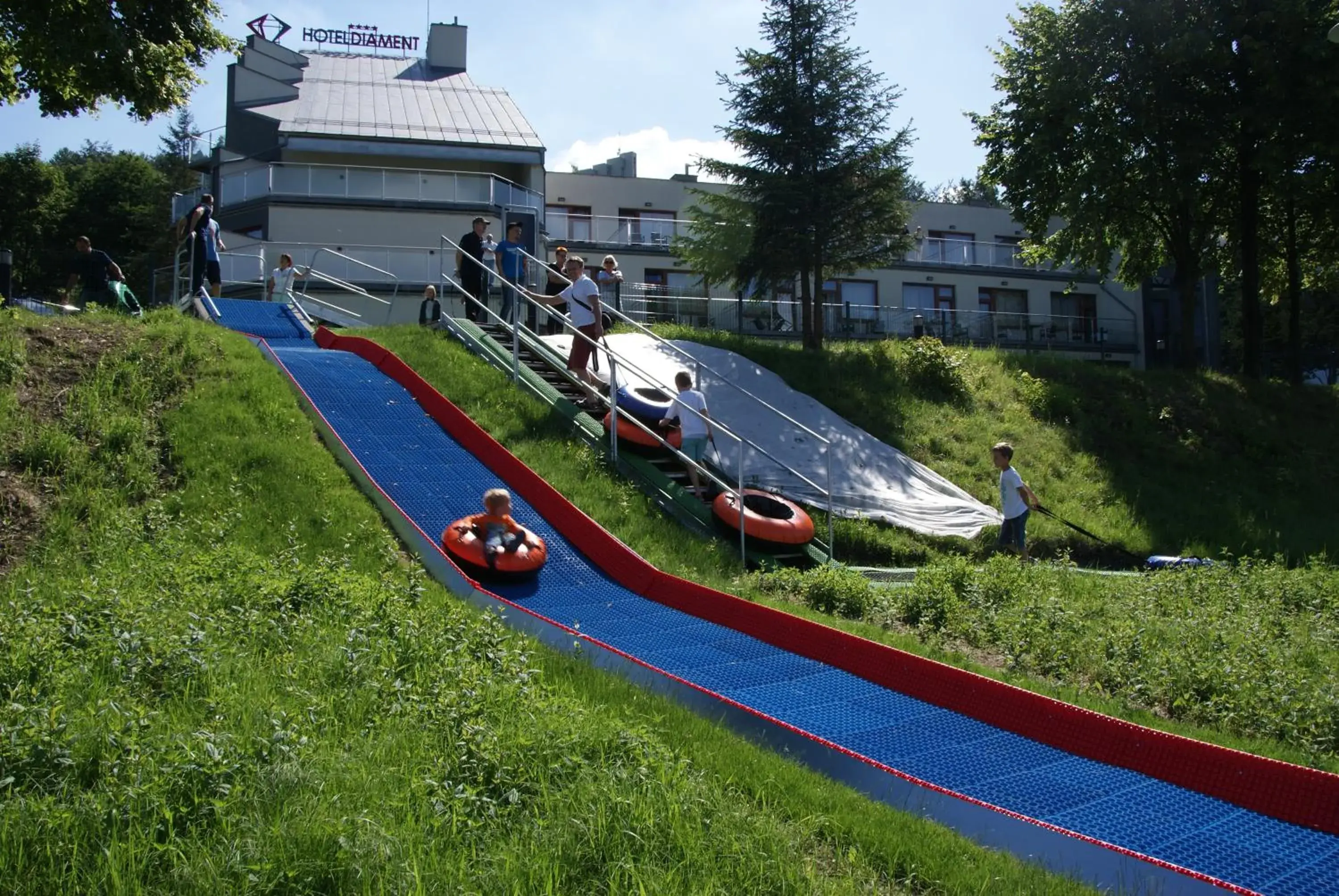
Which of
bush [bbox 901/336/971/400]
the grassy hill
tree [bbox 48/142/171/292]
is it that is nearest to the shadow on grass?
the grassy hill

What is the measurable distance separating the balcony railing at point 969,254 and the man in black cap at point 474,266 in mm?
25418

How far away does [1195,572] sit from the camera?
11.1 m

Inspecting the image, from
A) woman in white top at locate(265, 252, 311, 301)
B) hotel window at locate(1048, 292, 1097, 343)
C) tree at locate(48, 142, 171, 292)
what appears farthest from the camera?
tree at locate(48, 142, 171, 292)

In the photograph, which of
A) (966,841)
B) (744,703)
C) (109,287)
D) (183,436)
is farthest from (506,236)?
(966,841)

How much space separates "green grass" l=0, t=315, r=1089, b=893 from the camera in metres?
4.03

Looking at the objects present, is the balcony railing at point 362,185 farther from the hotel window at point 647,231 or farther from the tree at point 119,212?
the tree at point 119,212

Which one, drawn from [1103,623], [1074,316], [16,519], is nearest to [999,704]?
[1103,623]

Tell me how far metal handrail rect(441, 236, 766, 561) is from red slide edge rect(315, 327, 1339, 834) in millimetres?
1549

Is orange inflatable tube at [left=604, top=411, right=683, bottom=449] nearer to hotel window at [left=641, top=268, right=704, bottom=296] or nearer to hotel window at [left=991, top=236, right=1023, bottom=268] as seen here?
hotel window at [left=641, top=268, right=704, bottom=296]

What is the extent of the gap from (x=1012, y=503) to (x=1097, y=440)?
9872 millimetres

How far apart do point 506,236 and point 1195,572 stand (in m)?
11.4

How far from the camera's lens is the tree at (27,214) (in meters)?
48.3

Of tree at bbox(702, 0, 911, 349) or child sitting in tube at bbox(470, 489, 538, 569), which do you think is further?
tree at bbox(702, 0, 911, 349)

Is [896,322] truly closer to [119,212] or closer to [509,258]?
[509,258]
